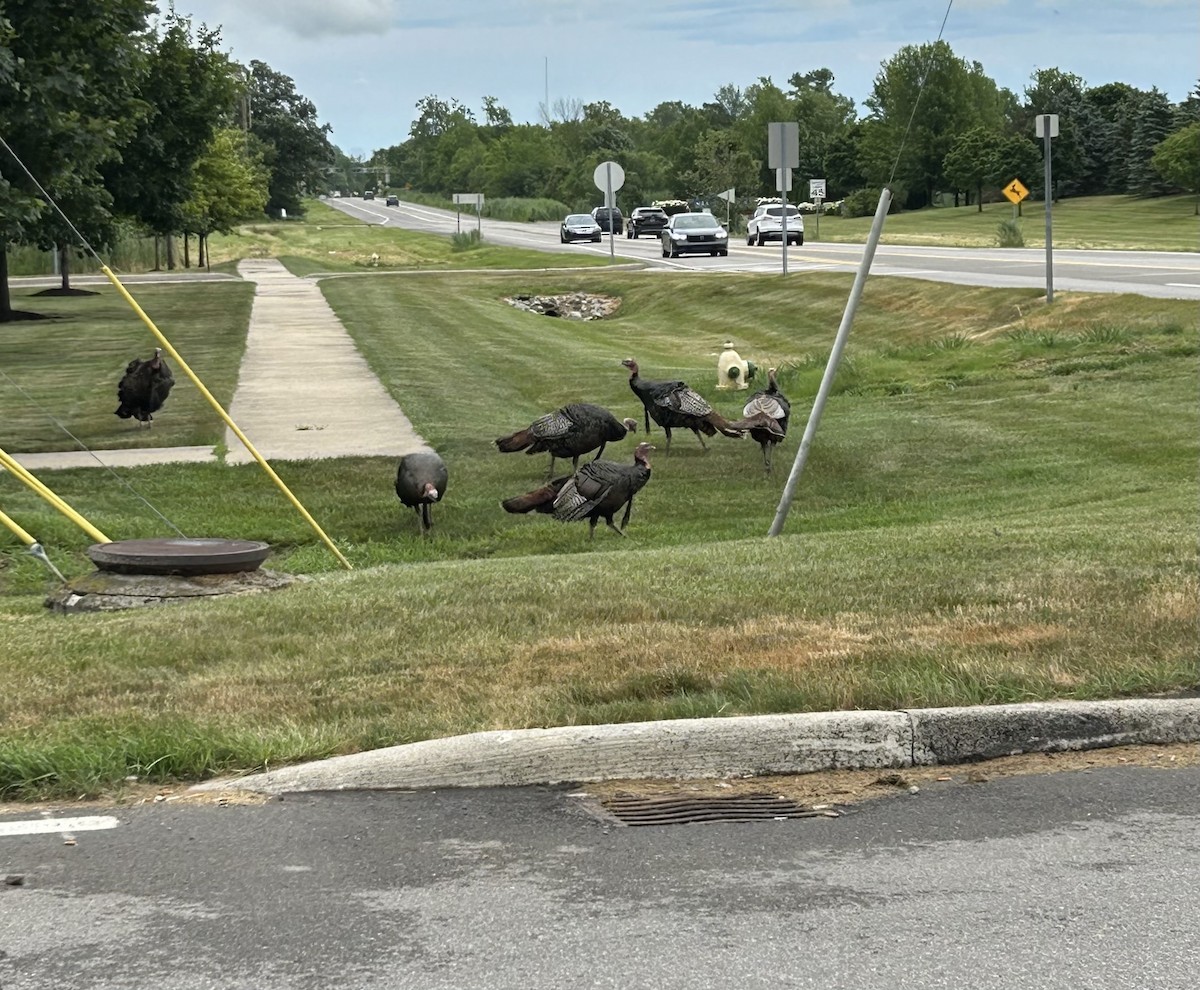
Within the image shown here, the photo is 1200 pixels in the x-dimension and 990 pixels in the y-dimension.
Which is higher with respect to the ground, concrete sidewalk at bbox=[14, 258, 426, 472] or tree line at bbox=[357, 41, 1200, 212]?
tree line at bbox=[357, 41, 1200, 212]

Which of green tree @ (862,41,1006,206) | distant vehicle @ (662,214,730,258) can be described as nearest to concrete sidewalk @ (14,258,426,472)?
green tree @ (862,41,1006,206)

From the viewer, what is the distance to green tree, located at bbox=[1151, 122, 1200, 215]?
67.2 metres

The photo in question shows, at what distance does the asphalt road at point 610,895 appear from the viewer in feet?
11.9

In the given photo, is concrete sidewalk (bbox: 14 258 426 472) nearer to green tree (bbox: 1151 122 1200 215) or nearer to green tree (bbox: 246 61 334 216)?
green tree (bbox: 1151 122 1200 215)

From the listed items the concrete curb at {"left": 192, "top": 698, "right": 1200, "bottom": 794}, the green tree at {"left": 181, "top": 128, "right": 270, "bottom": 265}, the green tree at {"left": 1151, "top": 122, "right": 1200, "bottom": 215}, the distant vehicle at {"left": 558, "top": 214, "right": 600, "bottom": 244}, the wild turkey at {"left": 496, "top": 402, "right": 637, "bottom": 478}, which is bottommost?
the concrete curb at {"left": 192, "top": 698, "right": 1200, "bottom": 794}

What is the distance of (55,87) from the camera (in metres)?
17.9

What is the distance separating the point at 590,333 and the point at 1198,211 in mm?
44871

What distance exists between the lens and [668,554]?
9898mm

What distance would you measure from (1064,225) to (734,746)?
65487 mm

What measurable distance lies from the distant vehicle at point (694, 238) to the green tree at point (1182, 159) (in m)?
24.3

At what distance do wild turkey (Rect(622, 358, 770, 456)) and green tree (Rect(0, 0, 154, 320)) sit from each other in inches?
291

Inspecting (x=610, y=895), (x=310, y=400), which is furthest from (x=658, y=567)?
(x=310, y=400)

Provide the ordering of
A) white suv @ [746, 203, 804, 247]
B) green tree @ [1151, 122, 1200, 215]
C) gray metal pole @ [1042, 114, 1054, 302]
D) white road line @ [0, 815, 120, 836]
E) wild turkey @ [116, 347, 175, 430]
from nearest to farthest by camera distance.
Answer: white road line @ [0, 815, 120, 836] < wild turkey @ [116, 347, 175, 430] < gray metal pole @ [1042, 114, 1054, 302] < white suv @ [746, 203, 804, 247] < green tree @ [1151, 122, 1200, 215]

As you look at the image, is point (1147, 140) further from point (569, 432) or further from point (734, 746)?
point (734, 746)
